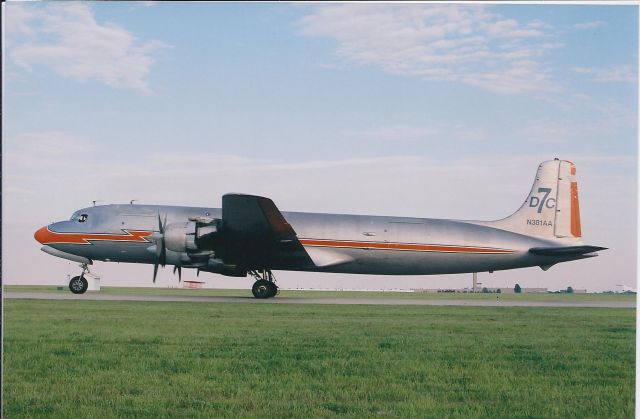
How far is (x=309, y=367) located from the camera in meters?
11.8

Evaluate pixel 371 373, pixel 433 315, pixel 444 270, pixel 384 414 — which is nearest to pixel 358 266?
pixel 444 270

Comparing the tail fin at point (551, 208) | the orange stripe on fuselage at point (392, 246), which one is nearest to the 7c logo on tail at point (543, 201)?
the tail fin at point (551, 208)

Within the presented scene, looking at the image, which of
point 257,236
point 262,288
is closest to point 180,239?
point 257,236

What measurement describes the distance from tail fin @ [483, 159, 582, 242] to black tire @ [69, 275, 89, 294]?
19792 millimetres

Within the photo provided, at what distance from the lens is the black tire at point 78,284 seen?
3161 centimetres

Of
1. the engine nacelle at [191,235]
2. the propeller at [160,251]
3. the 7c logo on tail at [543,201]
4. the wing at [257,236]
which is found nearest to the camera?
the wing at [257,236]

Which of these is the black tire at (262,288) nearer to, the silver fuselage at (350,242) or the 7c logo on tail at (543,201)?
the silver fuselage at (350,242)

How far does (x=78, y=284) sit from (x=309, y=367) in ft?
74.9

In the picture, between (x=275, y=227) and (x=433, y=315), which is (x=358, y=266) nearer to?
(x=275, y=227)

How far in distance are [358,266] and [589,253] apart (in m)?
10.6

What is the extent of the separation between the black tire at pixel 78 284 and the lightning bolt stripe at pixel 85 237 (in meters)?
1.83

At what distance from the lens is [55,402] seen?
9.31 m

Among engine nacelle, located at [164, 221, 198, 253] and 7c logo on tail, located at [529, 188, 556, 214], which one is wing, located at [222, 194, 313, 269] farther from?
7c logo on tail, located at [529, 188, 556, 214]

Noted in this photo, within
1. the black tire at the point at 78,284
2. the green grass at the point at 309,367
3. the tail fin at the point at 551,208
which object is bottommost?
the green grass at the point at 309,367
